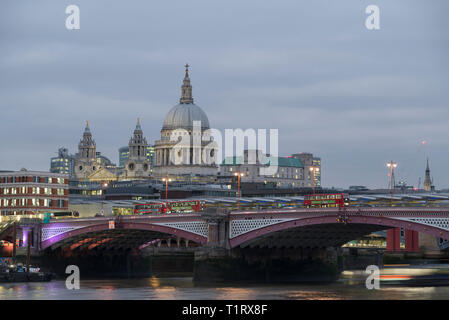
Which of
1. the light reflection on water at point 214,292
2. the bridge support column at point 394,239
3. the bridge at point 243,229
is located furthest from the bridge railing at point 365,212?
the bridge support column at point 394,239

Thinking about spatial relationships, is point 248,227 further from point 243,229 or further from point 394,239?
point 394,239

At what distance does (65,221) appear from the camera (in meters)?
136

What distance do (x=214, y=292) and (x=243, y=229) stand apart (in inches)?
684

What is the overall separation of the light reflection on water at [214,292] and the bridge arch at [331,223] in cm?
576

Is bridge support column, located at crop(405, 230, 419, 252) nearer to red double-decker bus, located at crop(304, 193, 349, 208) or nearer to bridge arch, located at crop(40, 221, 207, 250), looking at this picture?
red double-decker bus, located at crop(304, 193, 349, 208)

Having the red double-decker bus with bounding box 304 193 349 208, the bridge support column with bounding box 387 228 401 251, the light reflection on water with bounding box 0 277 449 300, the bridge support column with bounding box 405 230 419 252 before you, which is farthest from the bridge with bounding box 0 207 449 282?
the light reflection on water with bounding box 0 277 449 300

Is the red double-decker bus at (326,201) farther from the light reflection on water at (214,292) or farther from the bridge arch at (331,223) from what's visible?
the light reflection on water at (214,292)

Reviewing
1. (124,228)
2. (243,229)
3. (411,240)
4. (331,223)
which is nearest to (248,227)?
(243,229)

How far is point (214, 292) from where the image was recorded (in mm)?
98438

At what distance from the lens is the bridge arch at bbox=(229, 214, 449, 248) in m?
96.5

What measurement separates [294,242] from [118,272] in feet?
111

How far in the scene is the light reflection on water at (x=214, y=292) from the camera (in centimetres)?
9244
